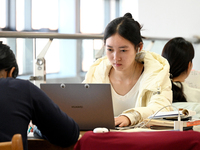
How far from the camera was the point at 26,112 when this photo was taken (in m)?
1.13

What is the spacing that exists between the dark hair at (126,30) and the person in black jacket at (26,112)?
2.71 ft

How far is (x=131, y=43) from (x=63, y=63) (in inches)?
134

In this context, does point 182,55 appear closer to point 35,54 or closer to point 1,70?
point 35,54

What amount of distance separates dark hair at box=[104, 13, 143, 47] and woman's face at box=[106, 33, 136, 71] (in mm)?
25

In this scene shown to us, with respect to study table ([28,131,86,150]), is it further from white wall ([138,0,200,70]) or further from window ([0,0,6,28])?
window ([0,0,6,28])

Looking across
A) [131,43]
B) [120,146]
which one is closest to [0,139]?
[120,146]

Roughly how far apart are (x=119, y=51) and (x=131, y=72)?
0.21 m

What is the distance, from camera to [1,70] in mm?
1290

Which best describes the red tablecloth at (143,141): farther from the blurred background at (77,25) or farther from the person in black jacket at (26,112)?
the blurred background at (77,25)

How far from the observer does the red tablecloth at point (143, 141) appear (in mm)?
904

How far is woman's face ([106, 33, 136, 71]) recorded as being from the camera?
6.06ft

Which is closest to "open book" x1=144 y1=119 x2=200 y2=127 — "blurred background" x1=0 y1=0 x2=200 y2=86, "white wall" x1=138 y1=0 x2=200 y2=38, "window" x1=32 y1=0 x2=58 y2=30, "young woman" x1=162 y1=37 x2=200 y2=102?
"blurred background" x1=0 y1=0 x2=200 y2=86

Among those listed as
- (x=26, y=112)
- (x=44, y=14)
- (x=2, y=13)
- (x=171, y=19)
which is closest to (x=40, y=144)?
(x=26, y=112)

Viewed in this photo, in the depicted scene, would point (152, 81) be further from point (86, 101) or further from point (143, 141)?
point (143, 141)
